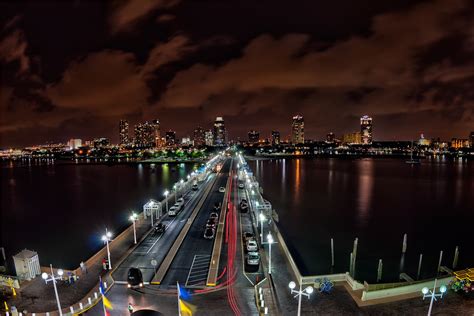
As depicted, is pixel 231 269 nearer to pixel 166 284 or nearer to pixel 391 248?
pixel 166 284

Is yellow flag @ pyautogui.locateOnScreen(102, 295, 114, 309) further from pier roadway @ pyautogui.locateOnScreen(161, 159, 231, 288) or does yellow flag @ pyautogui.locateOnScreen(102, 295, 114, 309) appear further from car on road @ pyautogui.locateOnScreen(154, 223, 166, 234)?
car on road @ pyautogui.locateOnScreen(154, 223, 166, 234)

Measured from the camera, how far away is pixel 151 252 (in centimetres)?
3023

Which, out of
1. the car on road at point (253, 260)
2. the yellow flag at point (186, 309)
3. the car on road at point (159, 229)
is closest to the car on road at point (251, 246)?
the car on road at point (253, 260)

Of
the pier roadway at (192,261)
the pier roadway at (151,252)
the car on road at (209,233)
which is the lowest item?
the pier roadway at (192,261)

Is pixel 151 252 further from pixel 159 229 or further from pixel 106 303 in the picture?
pixel 106 303

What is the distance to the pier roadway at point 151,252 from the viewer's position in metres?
25.2

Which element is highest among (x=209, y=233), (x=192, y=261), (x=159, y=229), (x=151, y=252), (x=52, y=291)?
(x=159, y=229)

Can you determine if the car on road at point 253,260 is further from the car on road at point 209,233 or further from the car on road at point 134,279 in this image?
the car on road at point 209,233

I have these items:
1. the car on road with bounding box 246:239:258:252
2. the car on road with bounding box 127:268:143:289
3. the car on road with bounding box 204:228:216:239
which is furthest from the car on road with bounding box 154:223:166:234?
the car on road with bounding box 127:268:143:289

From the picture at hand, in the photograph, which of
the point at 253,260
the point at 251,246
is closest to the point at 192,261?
the point at 251,246

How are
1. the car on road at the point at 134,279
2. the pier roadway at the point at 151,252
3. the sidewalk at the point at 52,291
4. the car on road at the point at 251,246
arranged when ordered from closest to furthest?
the sidewalk at the point at 52,291 → the car on road at the point at 134,279 → the pier roadway at the point at 151,252 → the car on road at the point at 251,246

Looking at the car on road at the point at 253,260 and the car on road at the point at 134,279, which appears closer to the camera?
the car on road at the point at 134,279

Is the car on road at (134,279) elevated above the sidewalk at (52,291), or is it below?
above

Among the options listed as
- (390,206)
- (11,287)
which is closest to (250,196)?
(390,206)
